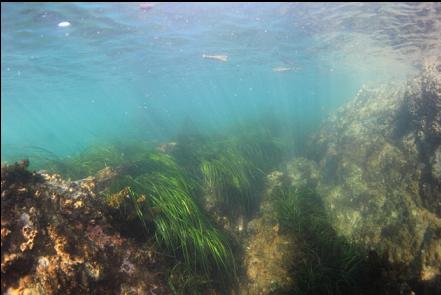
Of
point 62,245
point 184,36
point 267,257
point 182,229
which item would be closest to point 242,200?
point 267,257

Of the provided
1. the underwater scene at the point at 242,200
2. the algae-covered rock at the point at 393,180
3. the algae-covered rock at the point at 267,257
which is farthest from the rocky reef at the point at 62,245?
the algae-covered rock at the point at 393,180

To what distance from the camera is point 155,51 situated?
91.2 feet

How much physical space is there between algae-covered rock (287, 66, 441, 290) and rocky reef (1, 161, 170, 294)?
4335mm

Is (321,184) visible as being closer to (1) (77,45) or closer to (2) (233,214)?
(2) (233,214)

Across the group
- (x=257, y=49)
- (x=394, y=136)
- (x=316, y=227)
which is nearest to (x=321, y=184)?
(x=394, y=136)

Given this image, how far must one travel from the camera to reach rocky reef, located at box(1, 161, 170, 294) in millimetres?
3664

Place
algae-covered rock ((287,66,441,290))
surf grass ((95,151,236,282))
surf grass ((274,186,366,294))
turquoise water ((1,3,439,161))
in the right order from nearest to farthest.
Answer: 1. surf grass ((274,186,366,294))
2. surf grass ((95,151,236,282))
3. algae-covered rock ((287,66,441,290))
4. turquoise water ((1,3,439,161))

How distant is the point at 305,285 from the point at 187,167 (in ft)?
19.8

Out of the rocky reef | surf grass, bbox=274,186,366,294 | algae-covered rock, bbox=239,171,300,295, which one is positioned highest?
the rocky reef

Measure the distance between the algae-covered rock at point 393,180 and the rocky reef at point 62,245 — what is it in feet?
14.2

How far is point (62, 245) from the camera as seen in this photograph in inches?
159

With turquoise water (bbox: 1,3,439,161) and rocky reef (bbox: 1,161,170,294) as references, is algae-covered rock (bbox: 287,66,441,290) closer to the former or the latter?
rocky reef (bbox: 1,161,170,294)

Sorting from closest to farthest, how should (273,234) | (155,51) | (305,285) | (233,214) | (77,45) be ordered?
1. (305,285)
2. (273,234)
3. (233,214)
4. (77,45)
5. (155,51)

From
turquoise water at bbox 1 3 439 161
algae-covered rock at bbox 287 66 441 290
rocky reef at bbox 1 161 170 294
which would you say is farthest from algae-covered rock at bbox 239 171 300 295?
turquoise water at bbox 1 3 439 161
